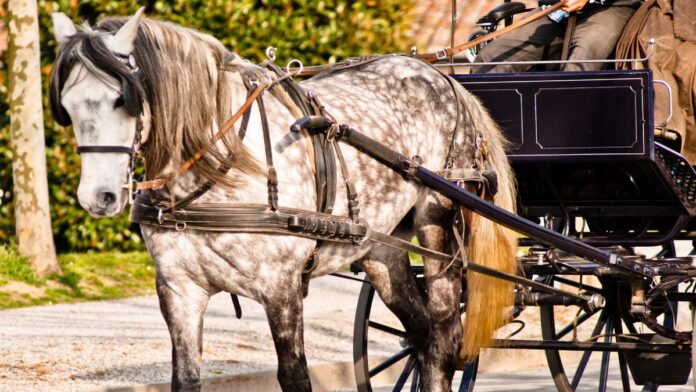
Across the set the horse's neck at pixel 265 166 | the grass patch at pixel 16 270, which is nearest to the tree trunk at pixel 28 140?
the grass patch at pixel 16 270

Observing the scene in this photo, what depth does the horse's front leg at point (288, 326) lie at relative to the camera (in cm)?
455

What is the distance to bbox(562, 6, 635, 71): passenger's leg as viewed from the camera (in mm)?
6160

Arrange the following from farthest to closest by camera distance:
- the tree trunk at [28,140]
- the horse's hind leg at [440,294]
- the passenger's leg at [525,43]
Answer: the tree trunk at [28,140] → the passenger's leg at [525,43] → the horse's hind leg at [440,294]

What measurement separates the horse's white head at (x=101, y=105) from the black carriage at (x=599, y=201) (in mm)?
1614

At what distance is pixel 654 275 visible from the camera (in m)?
5.57

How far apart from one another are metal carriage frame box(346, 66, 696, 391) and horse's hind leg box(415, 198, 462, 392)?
16cm

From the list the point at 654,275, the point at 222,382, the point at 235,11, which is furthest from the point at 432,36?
the point at 654,275

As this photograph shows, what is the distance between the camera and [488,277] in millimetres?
5637

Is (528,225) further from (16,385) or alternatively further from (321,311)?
(321,311)

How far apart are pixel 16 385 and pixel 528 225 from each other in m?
3.09

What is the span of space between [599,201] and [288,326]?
2420mm

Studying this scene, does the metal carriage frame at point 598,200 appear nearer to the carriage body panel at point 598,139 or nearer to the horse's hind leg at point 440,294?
the carriage body panel at point 598,139

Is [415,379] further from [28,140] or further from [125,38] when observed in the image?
[28,140]

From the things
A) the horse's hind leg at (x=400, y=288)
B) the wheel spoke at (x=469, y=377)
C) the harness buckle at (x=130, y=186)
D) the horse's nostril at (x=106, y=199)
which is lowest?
the wheel spoke at (x=469, y=377)
